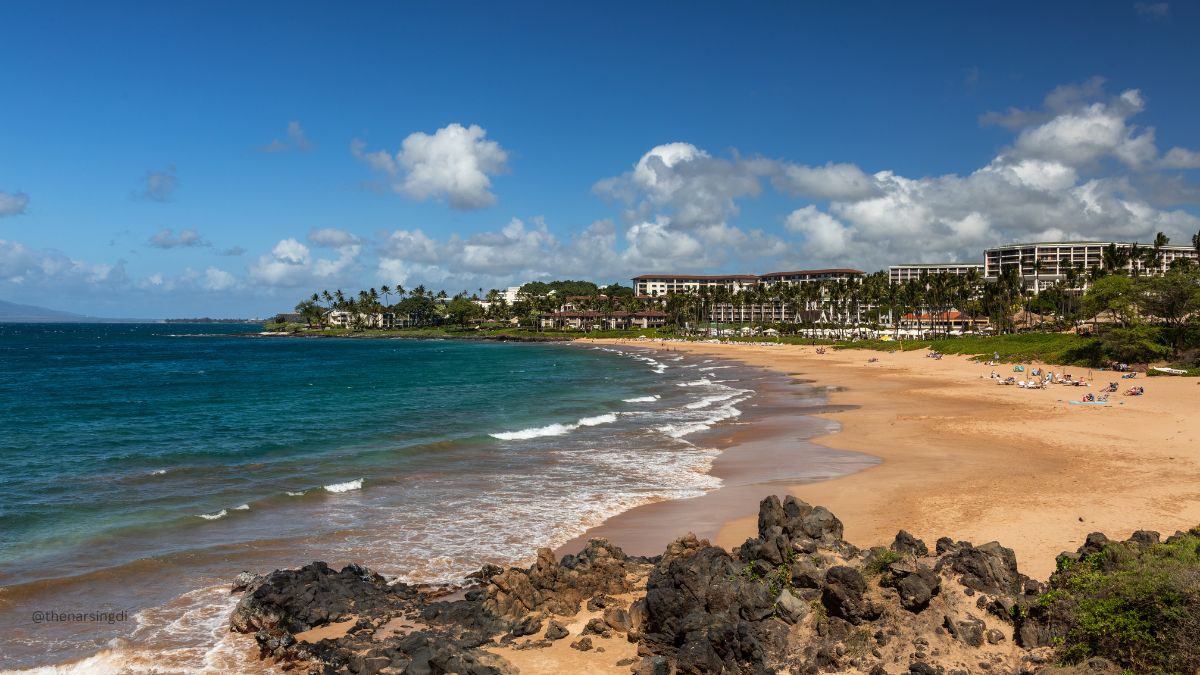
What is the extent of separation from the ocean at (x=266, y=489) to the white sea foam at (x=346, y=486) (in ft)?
0.41

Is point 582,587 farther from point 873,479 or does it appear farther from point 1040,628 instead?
point 873,479

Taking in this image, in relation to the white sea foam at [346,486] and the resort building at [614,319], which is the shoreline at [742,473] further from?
the resort building at [614,319]

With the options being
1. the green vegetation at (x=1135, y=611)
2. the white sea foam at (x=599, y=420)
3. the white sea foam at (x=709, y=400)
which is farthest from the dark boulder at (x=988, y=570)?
the white sea foam at (x=709, y=400)

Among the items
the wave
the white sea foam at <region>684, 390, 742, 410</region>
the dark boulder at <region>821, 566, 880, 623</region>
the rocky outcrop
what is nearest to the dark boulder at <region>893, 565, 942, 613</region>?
the rocky outcrop

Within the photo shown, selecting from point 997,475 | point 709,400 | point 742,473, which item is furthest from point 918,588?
→ point 709,400

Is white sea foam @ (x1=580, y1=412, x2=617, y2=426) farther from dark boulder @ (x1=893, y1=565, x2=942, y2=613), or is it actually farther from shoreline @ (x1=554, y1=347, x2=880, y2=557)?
dark boulder @ (x1=893, y1=565, x2=942, y2=613)

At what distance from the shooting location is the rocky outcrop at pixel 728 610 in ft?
33.3

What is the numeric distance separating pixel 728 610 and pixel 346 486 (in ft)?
53.4

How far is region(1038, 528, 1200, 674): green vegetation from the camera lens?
8555 mm

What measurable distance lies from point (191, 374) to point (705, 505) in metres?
68.5

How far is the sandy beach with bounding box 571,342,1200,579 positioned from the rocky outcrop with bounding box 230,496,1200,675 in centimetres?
315

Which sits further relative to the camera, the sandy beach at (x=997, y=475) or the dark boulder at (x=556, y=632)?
the sandy beach at (x=997, y=475)

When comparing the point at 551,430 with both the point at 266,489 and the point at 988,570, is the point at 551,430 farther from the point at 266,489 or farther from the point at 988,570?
the point at 988,570

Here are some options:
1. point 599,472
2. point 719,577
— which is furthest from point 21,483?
point 719,577
